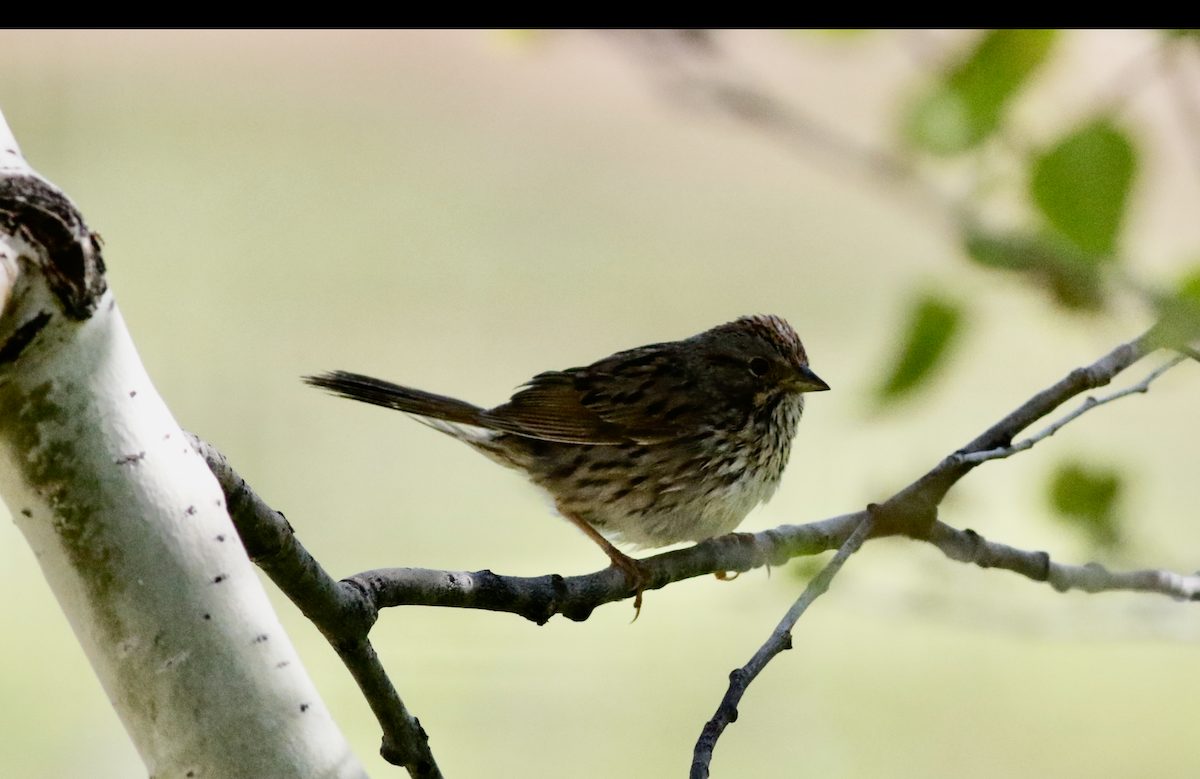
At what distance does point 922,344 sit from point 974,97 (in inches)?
5.7

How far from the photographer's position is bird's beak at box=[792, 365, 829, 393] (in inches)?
85.4

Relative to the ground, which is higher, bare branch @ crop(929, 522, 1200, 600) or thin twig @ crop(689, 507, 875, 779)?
bare branch @ crop(929, 522, 1200, 600)

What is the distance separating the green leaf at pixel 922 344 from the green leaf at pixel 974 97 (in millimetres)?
102

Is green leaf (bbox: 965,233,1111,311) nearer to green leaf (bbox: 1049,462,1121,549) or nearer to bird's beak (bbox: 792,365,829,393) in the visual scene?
green leaf (bbox: 1049,462,1121,549)

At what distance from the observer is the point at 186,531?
2.49 ft

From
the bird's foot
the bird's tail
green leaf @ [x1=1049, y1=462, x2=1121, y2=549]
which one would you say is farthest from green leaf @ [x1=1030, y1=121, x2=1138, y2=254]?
Result: the bird's tail

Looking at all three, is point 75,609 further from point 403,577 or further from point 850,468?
point 850,468

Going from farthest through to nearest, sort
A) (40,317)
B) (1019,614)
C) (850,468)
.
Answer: (850,468)
(1019,614)
(40,317)

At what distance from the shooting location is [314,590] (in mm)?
1017

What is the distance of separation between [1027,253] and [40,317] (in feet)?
1.89

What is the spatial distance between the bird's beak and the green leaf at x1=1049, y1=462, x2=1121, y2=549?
0.94 meters

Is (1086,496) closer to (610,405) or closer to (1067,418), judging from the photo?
(1067,418)
